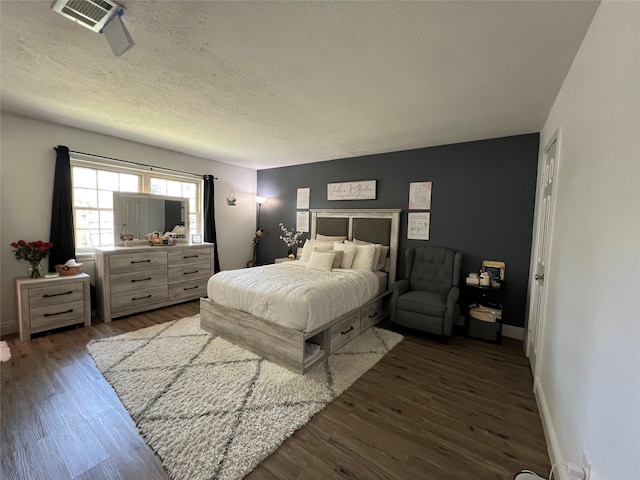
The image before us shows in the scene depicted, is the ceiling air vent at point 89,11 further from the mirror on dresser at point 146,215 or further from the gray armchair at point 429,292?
the gray armchair at point 429,292

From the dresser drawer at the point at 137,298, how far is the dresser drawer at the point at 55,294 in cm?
37

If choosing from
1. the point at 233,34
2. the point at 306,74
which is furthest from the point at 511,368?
the point at 233,34

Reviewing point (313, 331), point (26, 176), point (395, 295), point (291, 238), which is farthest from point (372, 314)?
point (26, 176)

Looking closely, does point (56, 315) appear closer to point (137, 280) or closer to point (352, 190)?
point (137, 280)

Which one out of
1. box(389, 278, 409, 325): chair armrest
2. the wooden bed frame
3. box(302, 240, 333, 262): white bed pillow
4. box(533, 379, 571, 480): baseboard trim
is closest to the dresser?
the wooden bed frame

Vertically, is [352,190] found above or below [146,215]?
above

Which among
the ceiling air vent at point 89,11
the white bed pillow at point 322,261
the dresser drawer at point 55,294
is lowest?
the dresser drawer at point 55,294

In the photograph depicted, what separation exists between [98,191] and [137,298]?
1613mm

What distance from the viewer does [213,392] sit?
2.09 metres

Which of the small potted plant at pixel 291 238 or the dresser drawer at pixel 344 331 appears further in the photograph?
the small potted plant at pixel 291 238

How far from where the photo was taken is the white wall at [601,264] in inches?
35.7

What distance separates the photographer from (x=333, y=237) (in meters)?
4.45

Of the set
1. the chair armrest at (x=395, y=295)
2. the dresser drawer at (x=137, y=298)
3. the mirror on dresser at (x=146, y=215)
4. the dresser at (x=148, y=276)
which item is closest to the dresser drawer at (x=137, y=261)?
the dresser at (x=148, y=276)

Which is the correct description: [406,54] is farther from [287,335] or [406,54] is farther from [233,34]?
[287,335]
